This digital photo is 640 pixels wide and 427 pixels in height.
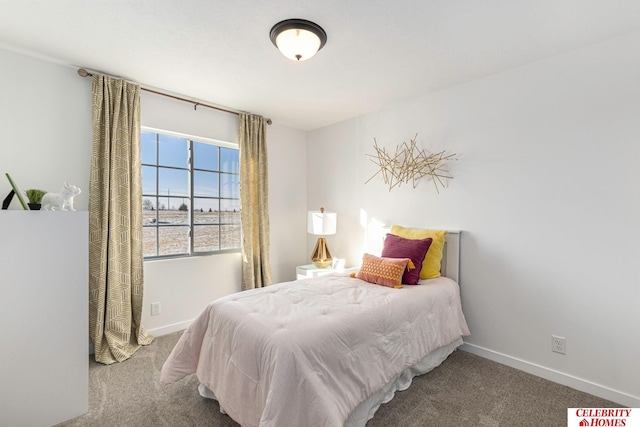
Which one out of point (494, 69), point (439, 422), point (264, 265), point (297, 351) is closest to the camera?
point (297, 351)

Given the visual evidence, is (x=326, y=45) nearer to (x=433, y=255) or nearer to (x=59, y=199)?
(x=433, y=255)

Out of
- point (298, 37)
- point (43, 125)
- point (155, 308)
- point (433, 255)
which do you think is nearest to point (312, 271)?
point (433, 255)

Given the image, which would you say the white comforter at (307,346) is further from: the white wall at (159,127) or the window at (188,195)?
the window at (188,195)

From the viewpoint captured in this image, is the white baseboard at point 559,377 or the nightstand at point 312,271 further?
the nightstand at point 312,271

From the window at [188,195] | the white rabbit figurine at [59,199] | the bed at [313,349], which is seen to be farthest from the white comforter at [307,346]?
the window at [188,195]

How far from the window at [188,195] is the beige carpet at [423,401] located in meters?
1.28

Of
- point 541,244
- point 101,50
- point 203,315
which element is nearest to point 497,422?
point 541,244

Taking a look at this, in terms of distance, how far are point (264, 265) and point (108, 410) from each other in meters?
2.05

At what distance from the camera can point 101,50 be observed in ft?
7.51

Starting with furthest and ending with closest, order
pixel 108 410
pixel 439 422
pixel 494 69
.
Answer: pixel 494 69 < pixel 108 410 < pixel 439 422

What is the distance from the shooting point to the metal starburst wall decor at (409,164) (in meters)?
2.97

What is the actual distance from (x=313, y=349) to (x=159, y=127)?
8.89 feet

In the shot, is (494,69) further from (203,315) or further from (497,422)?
(203,315)

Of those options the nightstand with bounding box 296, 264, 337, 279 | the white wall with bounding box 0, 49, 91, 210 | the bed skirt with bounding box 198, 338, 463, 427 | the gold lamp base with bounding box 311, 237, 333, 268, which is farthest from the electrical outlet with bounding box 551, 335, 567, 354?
the white wall with bounding box 0, 49, 91, 210
